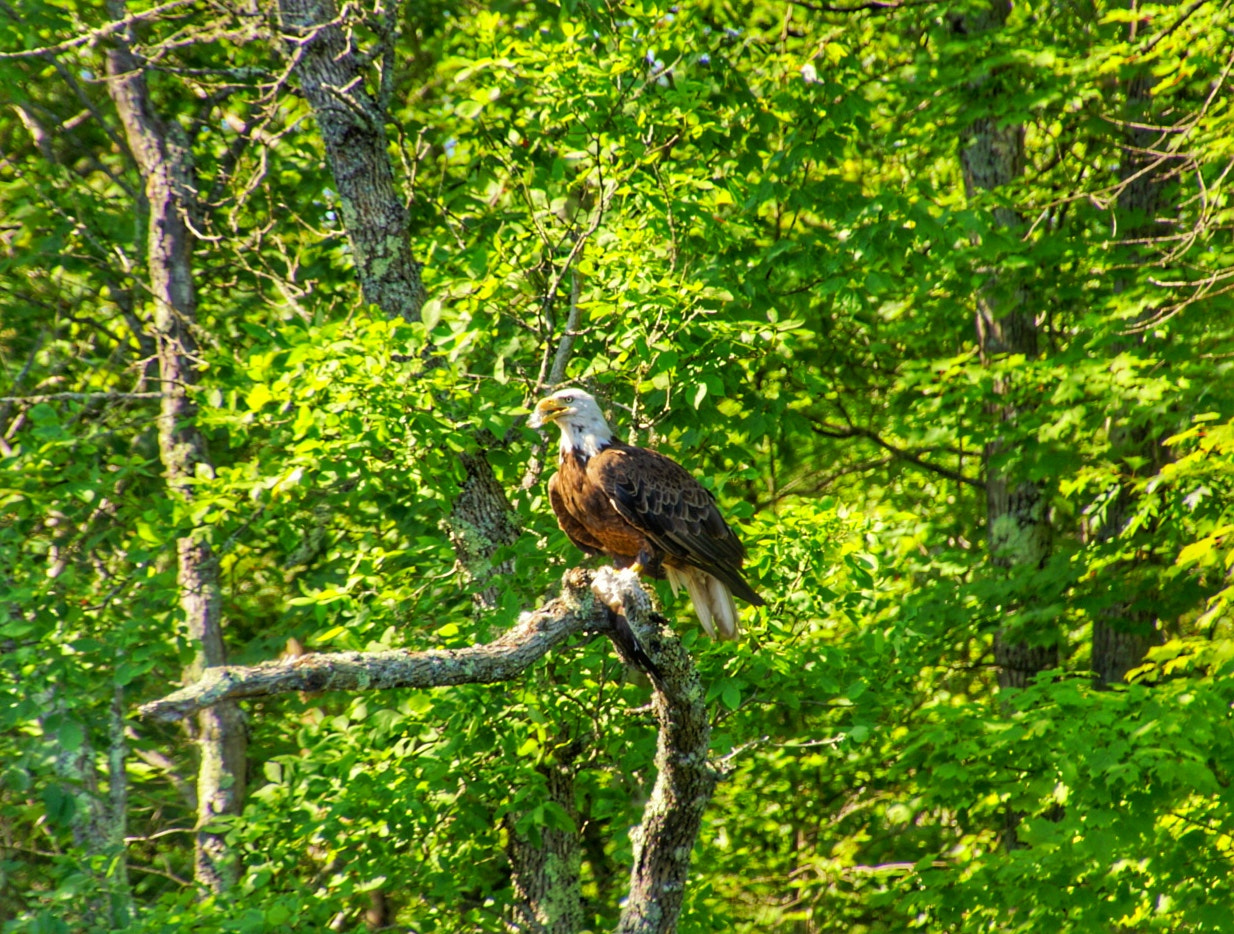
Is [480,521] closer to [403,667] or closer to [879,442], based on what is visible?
[403,667]

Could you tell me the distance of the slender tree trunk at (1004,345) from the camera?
8.20m

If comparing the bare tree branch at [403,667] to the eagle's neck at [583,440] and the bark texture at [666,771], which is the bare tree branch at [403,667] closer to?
the bark texture at [666,771]

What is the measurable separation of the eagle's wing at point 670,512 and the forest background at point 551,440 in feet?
0.92

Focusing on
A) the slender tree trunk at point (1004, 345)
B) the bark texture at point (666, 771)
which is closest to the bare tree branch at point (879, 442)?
the slender tree trunk at point (1004, 345)

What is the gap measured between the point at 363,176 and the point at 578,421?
1813 mm

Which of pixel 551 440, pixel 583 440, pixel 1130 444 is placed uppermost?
pixel 551 440

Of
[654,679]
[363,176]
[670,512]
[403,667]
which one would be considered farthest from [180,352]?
[403,667]

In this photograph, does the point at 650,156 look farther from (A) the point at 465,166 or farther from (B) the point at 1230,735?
(B) the point at 1230,735

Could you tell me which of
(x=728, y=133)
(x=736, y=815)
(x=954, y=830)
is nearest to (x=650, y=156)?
(x=728, y=133)

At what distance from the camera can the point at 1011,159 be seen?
903 cm

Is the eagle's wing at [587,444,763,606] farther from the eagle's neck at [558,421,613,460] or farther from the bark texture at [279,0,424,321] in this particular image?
the bark texture at [279,0,424,321]

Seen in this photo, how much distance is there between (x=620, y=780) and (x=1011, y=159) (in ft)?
18.9

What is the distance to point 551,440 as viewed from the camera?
6.70 m

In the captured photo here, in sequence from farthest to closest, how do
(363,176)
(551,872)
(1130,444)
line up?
(1130,444) < (551,872) < (363,176)
